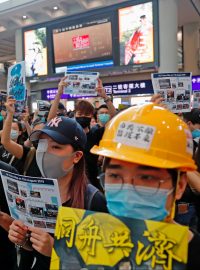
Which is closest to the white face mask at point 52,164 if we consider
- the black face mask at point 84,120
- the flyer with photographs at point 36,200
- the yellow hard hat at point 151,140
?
the flyer with photographs at point 36,200

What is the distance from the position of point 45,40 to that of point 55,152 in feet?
31.0

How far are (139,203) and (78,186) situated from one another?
706mm

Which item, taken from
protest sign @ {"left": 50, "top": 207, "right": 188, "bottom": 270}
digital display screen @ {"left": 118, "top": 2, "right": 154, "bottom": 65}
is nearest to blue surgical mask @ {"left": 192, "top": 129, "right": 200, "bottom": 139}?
protest sign @ {"left": 50, "top": 207, "right": 188, "bottom": 270}

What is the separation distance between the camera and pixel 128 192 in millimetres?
1062

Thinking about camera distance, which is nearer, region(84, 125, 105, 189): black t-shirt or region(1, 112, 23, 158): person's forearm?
region(1, 112, 23, 158): person's forearm

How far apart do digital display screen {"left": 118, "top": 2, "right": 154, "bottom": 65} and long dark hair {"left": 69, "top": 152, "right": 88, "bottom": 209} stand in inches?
289

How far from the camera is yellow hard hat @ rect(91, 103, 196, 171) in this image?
42.0 inches

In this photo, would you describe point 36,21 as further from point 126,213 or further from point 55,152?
point 126,213

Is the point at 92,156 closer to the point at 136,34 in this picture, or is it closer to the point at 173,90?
the point at 173,90

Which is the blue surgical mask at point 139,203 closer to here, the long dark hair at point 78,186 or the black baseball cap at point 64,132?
the long dark hair at point 78,186

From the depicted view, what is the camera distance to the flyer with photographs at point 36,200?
1.40 meters

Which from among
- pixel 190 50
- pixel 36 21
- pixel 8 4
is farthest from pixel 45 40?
pixel 190 50

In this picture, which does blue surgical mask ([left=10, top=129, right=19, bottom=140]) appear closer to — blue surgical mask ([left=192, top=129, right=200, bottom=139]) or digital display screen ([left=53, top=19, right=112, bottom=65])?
blue surgical mask ([left=192, top=129, right=200, bottom=139])

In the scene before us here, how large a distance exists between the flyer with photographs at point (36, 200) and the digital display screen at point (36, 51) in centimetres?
948
